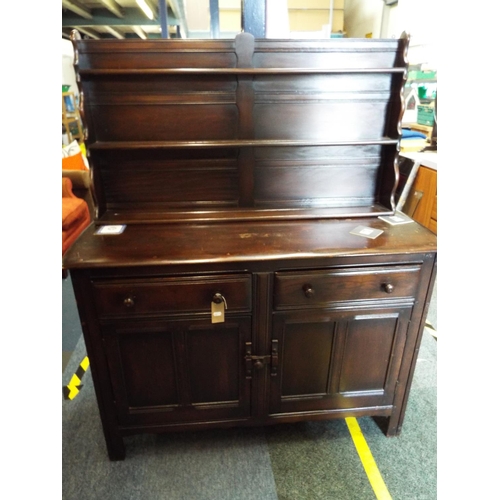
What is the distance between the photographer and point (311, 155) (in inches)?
57.7

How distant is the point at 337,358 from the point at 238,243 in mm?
584

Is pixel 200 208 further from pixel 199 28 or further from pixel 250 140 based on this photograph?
pixel 199 28

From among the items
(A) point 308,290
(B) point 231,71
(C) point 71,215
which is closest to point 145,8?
(C) point 71,215

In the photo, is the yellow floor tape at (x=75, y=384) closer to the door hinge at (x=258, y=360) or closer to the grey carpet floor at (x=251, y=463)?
the grey carpet floor at (x=251, y=463)

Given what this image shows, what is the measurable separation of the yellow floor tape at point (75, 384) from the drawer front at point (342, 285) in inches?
47.1

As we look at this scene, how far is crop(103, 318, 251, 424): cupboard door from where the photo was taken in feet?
4.07

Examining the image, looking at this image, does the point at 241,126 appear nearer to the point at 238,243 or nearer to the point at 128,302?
the point at 238,243

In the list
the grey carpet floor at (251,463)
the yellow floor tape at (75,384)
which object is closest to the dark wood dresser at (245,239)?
the grey carpet floor at (251,463)

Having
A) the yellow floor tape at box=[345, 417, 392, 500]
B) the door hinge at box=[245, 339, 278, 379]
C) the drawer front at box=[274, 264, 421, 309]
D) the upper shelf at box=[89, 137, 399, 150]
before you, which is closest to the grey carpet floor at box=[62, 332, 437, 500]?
the yellow floor tape at box=[345, 417, 392, 500]

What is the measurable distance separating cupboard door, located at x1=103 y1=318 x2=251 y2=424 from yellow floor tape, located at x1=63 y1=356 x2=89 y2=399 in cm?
54

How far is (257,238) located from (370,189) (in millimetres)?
600

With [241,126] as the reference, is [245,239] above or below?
below

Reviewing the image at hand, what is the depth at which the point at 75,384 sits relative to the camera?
1.80 m
